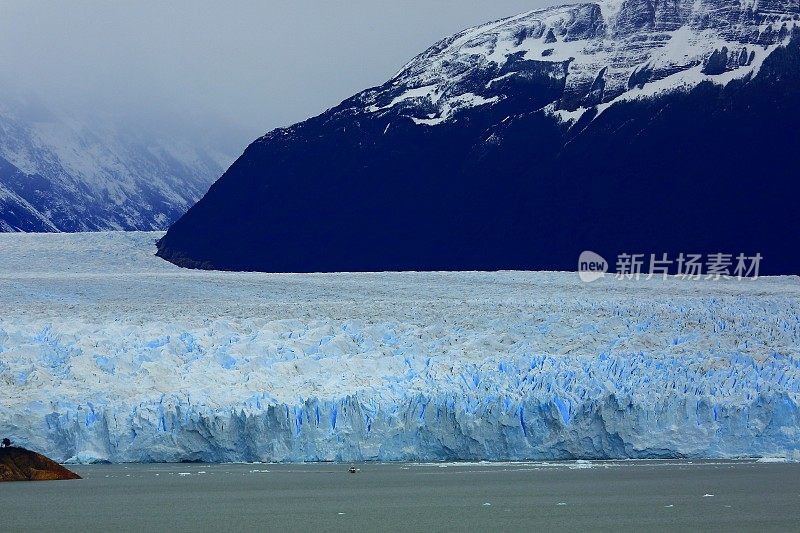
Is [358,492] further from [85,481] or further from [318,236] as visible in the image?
[318,236]

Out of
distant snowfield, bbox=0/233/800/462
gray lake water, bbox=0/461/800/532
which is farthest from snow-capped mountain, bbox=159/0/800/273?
gray lake water, bbox=0/461/800/532

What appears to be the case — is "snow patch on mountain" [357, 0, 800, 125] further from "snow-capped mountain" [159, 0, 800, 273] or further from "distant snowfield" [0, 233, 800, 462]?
"distant snowfield" [0, 233, 800, 462]

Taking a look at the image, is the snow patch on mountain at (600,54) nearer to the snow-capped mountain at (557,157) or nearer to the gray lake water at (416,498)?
the snow-capped mountain at (557,157)

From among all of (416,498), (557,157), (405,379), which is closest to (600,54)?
(557,157)

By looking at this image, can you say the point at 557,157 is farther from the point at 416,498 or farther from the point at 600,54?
the point at 416,498

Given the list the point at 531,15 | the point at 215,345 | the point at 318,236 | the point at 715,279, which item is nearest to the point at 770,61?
the point at 531,15

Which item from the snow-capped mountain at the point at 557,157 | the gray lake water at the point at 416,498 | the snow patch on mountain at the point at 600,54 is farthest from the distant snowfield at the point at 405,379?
the snow patch on mountain at the point at 600,54
